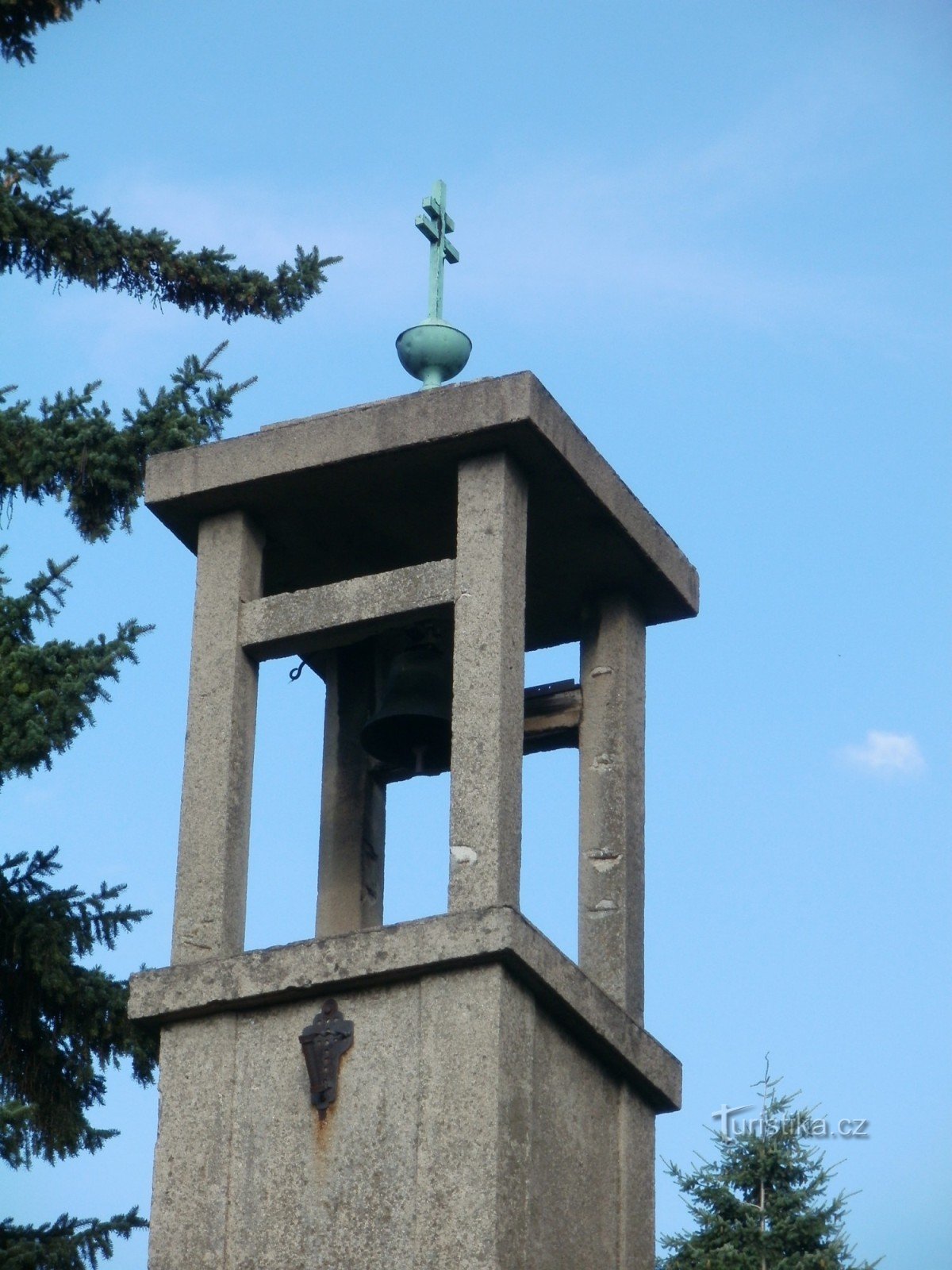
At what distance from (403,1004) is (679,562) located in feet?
7.09

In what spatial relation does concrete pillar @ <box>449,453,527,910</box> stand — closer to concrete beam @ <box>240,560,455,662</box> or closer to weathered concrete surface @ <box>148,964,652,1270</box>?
concrete beam @ <box>240,560,455,662</box>

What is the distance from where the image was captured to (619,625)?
8.48 metres

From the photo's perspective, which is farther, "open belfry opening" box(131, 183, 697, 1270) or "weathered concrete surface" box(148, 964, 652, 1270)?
"open belfry opening" box(131, 183, 697, 1270)

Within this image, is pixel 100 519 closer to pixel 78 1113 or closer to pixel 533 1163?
pixel 78 1113

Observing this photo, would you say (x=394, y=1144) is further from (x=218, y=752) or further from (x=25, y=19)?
(x=25, y=19)

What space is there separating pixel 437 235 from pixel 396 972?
3000 millimetres

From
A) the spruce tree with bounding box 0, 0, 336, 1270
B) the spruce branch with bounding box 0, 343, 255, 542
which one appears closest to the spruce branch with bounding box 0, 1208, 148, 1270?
the spruce tree with bounding box 0, 0, 336, 1270

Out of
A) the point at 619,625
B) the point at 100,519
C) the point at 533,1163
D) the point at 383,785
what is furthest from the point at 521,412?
the point at 100,519

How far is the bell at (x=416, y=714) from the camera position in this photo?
26.9 ft

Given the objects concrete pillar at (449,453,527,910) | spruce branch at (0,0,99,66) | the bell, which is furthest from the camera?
spruce branch at (0,0,99,66)

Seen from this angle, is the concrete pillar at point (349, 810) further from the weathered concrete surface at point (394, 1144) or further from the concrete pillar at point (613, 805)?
the weathered concrete surface at point (394, 1144)

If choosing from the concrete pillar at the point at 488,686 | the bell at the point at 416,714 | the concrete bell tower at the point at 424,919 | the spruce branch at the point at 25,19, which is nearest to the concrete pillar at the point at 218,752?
the concrete bell tower at the point at 424,919

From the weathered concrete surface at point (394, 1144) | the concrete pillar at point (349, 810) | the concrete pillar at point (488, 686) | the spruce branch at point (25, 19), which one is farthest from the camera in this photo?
the spruce branch at point (25, 19)

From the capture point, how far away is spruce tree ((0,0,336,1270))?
9.83 metres
